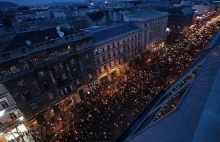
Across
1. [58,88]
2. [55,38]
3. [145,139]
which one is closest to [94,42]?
[55,38]

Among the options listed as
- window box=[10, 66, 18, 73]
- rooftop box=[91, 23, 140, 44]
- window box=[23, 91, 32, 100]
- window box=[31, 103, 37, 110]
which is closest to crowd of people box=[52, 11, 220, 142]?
window box=[31, 103, 37, 110]

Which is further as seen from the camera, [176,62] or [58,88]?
[176,62]

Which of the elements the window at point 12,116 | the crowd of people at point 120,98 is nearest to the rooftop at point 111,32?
the crowd of people at point 120,98

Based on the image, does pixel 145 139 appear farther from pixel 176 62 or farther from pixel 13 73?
pixel 176 62

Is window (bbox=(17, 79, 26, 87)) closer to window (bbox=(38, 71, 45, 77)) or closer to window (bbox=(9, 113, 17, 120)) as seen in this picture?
window (bbox=(38, 71, 45, 77))

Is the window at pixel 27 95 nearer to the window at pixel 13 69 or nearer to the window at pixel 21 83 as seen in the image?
the window at pixel 21 83

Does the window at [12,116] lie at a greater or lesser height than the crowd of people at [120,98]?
greater

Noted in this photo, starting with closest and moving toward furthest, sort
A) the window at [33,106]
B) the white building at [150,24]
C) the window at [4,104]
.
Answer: the window at [4,104]
the window at [33,106]
the white building at [150,24]
